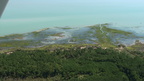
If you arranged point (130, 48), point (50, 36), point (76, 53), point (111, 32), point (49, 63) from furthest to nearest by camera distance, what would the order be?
point (111, 32) < point (50, 36) < point (130, 48) < point (76, 53) < point (49, 63)

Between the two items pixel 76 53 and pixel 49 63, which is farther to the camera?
pixel 76 53

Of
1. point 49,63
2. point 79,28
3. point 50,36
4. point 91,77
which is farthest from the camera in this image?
point 79,28

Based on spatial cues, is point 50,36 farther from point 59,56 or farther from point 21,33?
point 59,56

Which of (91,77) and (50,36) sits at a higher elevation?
(50,36)

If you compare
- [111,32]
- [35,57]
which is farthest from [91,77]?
[111,32]

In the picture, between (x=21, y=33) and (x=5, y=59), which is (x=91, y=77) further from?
(x=21, y=33)

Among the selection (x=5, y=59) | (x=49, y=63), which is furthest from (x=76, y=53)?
(x=5, y=59)
